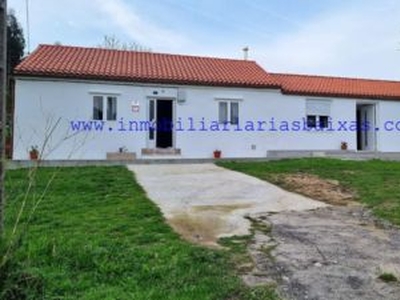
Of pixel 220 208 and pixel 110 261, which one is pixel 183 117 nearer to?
pixel 220 208

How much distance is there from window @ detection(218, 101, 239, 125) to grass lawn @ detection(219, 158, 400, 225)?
3.81 metres

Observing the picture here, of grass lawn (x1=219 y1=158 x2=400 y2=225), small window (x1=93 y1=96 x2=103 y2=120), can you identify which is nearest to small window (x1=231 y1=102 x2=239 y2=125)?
grass lawn (x1=219 y1=158 x2=400 y2=225)

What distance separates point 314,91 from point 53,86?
11.6 metres

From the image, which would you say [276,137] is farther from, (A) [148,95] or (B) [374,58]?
(B) [374,58]

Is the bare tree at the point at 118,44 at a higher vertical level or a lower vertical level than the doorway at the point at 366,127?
higher

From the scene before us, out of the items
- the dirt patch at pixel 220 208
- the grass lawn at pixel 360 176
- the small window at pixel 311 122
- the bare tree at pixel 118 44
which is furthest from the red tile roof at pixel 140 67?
the bare tree at pixel 118 44

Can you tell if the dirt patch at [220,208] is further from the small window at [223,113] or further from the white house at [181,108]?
the small window at [223,113]

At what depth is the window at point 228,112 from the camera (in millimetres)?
20688

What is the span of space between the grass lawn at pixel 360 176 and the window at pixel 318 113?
561 centimetres

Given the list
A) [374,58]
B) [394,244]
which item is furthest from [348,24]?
[394,244]

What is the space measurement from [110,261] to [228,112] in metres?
16.0

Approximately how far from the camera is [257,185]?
1202 centimetres

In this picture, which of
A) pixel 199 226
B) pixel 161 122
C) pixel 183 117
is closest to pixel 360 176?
pixel 199 226

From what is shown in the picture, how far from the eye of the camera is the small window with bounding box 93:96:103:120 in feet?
62.2
